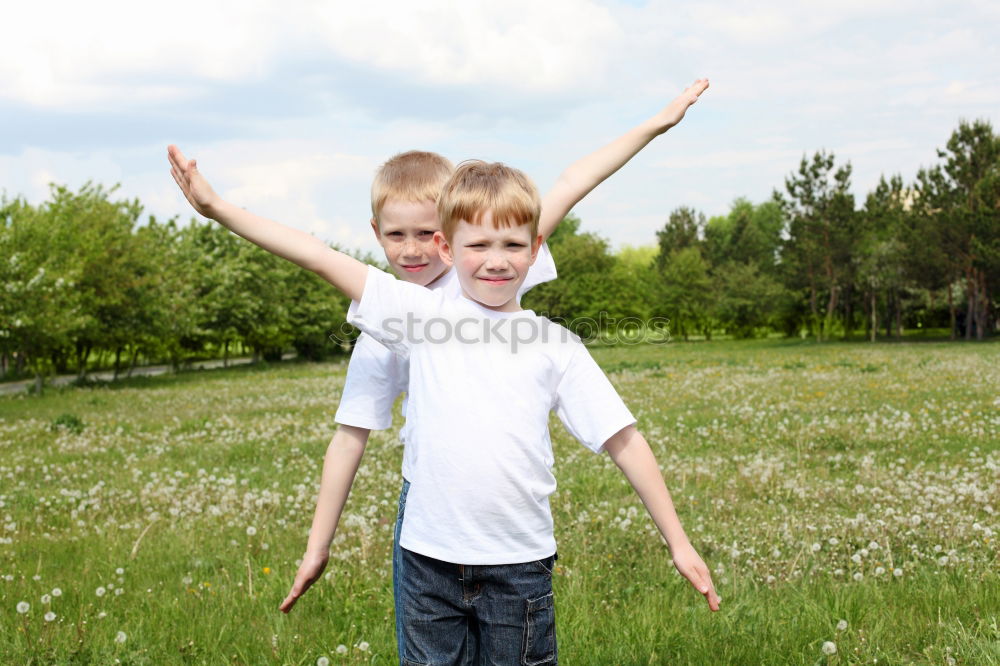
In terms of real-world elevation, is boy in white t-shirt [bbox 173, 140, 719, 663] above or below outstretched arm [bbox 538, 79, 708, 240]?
below

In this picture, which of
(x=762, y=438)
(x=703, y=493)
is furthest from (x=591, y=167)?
(x=762, y=438)

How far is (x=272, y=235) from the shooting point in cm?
262

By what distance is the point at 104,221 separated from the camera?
31.3 metres

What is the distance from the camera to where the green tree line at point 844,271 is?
55.6 metres

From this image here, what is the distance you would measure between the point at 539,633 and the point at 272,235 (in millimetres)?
1623

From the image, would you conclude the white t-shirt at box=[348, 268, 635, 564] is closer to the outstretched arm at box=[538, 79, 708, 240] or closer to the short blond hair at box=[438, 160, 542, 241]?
the short blond hair at box=[438, 160, 542, 241]

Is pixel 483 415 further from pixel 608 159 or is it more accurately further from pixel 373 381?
pixel 608 159

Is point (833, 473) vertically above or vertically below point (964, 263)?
below

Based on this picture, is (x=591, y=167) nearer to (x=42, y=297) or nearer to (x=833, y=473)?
(x=833, y=473)

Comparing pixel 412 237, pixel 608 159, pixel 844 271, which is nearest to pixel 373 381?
pixel 412 237

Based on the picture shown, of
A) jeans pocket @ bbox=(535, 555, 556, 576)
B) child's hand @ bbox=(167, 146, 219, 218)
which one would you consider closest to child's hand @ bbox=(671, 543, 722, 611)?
jeans pocket @ bbox=(535, 555, 556, 576)

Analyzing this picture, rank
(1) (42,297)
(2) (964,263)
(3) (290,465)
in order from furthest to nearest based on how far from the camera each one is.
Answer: (2) (964,263), (1) (42,297), (3) (290,465)

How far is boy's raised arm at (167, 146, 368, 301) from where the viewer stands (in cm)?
262

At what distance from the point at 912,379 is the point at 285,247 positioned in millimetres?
20255
